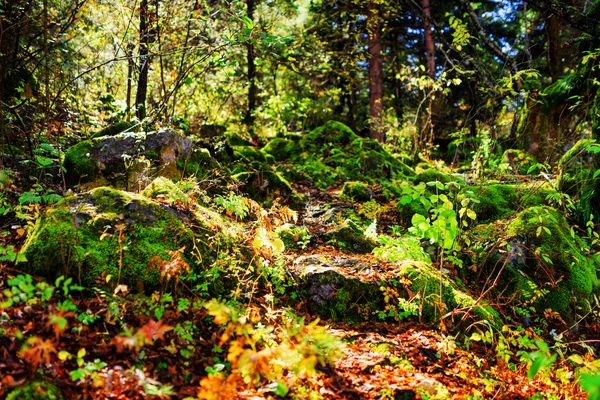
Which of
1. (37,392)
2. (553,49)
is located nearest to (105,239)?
(37,392)

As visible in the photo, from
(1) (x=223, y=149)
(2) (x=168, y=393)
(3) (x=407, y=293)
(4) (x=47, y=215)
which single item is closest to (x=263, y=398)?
(2) (x=168, y=393)

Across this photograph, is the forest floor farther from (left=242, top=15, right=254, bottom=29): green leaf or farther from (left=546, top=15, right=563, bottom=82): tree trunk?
(left=546, top=15, right=563, bottom=82): tree trunk

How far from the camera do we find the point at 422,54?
18.8 m

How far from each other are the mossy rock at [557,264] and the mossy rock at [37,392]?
4.75 meters

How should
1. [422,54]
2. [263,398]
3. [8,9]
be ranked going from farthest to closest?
1. [422,54]
2. [8,9]
3. [263,398]

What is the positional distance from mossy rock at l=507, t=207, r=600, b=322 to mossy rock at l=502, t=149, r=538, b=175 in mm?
4275

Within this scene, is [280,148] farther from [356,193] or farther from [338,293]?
[338,293]

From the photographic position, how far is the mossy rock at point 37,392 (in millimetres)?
2074

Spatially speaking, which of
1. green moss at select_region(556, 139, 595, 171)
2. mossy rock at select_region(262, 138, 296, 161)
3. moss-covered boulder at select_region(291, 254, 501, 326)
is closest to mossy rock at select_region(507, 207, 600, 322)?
green moss at select_region(556, 139, 595, 171)

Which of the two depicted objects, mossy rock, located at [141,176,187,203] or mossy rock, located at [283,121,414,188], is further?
mossy rock, located at [283,121,414,188]

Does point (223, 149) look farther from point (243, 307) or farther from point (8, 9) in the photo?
point (243, 307)

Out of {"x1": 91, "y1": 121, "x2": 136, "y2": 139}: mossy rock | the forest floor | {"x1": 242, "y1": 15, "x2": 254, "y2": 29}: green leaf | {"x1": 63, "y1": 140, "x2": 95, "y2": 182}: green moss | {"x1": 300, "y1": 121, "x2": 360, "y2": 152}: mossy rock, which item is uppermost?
{"x1": 242, "y1": 15, "x2": 254, "y2": 29}: green leaf

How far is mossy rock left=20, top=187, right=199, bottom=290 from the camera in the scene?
3.16 m

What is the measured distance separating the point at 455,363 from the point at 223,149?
6013 mm
